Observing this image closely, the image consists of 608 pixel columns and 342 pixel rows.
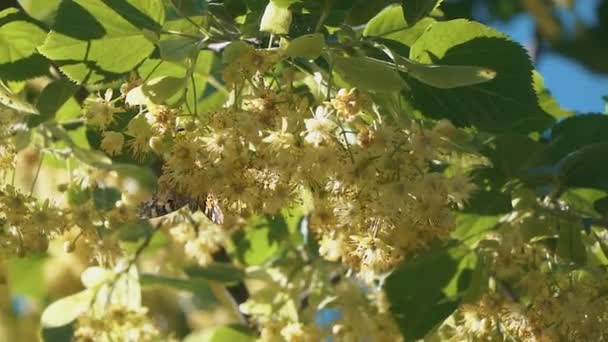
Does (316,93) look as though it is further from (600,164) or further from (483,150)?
(600,164)

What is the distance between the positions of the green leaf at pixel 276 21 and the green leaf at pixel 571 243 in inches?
19.6

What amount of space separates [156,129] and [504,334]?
529mm

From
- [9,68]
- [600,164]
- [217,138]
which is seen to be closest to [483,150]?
[600,164]

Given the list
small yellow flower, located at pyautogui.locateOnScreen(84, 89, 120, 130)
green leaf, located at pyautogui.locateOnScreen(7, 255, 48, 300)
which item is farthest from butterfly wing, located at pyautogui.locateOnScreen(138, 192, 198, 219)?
green leaf, located at pyautogui.locateOnScreen(7, 255, 48, 300)

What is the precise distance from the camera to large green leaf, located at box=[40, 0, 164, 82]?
1218mm

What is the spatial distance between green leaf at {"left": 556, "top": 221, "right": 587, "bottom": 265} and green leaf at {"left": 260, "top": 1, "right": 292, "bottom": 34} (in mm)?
497

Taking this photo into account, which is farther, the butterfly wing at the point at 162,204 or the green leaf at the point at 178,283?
the green leaf at the point at 178,283

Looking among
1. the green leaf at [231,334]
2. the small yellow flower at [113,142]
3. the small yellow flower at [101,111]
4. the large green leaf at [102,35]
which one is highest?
the large green leaf at [102,35]

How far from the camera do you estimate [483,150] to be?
1.42 m

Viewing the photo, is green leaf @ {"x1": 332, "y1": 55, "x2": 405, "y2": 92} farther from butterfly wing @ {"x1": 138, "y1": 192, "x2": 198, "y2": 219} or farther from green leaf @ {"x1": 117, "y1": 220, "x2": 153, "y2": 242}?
green leaf @ {"x1": 117, "y1": 220, "x2": 153, "y2": 242}

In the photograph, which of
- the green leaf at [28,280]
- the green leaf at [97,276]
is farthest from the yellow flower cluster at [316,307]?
the green leaf at [28,280]

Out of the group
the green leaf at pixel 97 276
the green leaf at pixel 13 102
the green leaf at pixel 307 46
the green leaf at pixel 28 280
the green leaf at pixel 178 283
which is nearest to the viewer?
the green leaf at pixel 307 46

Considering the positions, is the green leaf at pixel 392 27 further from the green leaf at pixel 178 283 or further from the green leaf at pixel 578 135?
the green leaf at pixel 178 283

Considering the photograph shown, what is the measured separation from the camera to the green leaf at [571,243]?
4.65 feet
